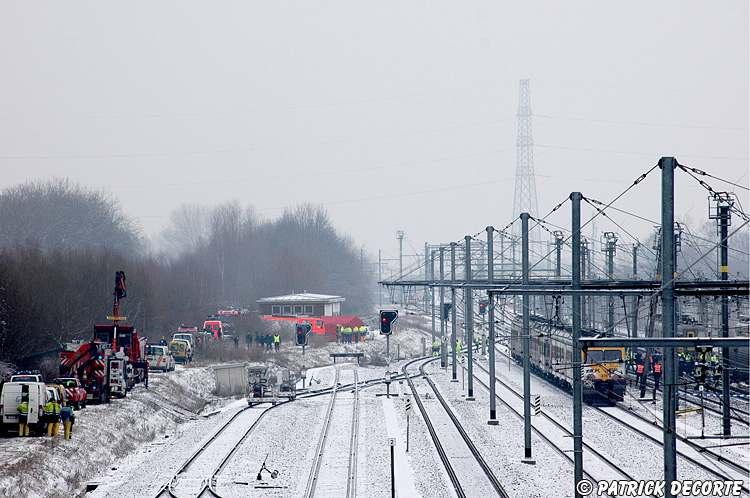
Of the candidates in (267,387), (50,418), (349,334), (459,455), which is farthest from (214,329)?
(459,455)

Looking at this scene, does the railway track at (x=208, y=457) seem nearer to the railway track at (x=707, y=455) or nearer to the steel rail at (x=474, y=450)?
the steel rail at (x=474, y=450)

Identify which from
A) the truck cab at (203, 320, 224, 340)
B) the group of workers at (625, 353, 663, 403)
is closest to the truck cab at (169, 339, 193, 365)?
the truck cab at (203, 320, 224, 340)

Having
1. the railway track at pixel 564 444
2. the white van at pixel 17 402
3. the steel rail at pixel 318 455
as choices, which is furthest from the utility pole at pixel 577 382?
the white van at pixel 17 402

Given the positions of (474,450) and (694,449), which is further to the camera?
(474,450)

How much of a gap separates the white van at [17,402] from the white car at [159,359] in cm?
2129

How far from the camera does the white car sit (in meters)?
52.0

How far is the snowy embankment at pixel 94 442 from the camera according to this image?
2480 cm

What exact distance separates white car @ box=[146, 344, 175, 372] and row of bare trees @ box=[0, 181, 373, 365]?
448 cm

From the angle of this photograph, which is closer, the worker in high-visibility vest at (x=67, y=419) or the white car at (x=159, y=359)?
the worker in high-visibility vest at (x=67, y=419)

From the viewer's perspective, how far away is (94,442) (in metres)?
30.6

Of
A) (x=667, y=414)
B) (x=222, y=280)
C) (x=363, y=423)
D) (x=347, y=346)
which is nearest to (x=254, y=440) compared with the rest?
(x=363, y=423)

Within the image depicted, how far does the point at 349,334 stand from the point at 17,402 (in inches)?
2099

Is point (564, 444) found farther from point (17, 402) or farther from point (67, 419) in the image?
Result: point (17, 402)

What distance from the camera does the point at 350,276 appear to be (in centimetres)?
13838
